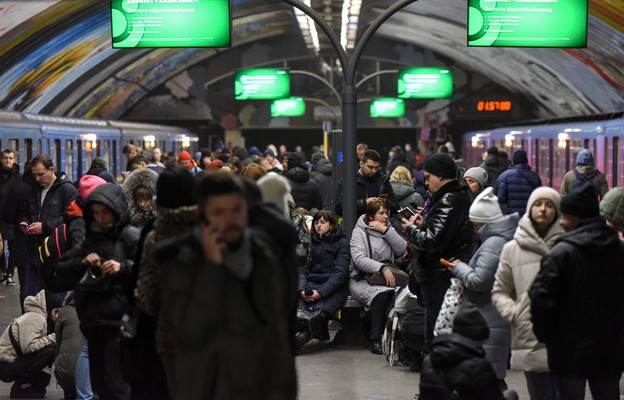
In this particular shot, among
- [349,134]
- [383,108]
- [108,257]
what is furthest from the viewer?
[383,108]

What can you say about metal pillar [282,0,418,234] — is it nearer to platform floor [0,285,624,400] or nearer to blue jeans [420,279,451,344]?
platform floor [0,285,624,400]

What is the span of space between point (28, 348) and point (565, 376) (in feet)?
13.6

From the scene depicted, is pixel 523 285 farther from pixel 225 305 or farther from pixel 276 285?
pixel 225 305

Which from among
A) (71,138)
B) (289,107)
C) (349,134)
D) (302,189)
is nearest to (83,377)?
(349,134)

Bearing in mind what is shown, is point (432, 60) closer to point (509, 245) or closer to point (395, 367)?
point (395, 367)

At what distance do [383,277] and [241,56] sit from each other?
104ft

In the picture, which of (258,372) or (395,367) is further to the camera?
(395,367)

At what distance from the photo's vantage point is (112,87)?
37.5 metres

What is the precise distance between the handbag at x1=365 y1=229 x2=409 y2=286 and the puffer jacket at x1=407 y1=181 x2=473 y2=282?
243 cm

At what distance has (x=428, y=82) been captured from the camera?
93.3 feet

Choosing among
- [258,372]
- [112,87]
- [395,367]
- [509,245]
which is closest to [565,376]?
[509,245]

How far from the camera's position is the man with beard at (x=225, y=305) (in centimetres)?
439

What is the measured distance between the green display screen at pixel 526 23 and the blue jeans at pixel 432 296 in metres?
6.57

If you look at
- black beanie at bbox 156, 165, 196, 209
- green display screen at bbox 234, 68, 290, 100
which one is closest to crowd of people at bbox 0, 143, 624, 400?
black beanie at bbox 156, 165, 196, 209
